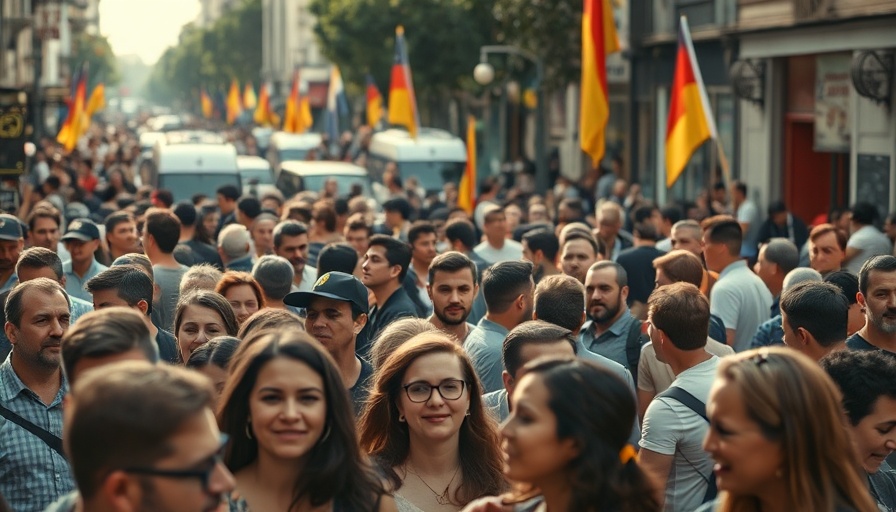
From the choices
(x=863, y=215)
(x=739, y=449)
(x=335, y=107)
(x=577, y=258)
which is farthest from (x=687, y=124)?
(x=335, y=107)

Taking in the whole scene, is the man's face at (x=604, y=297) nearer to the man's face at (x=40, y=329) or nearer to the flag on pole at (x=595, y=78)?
the man's face at (x=40, y=329)

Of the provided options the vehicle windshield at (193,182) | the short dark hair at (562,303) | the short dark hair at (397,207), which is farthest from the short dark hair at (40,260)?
the vehicle windshield at (193,182)

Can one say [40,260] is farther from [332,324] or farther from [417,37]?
[417,37]

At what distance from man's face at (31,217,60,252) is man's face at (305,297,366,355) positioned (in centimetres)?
514

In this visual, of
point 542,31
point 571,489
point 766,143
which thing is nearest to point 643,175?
point 542,31

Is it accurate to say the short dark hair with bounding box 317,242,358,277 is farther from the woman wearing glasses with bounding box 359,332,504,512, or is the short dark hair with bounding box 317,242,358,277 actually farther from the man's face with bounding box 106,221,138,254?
the woman wearing glasses with bounding box 359,332,504,512

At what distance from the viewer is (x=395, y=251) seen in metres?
9.65

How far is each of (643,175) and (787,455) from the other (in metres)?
28.7

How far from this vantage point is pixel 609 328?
28.2 feet

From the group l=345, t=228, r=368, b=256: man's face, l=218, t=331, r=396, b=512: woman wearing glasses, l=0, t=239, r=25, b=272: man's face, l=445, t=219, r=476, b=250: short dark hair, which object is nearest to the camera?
l=218, t=331, r=396, b=512: woman wearing glasses

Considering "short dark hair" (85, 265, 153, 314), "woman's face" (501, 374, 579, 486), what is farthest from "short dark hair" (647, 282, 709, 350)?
A: "short dark hair" (85, 265, 153, 314)

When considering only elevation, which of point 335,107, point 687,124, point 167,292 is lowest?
point 167,292

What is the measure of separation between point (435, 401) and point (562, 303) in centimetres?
205

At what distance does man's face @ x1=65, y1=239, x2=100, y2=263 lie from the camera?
1066cm
